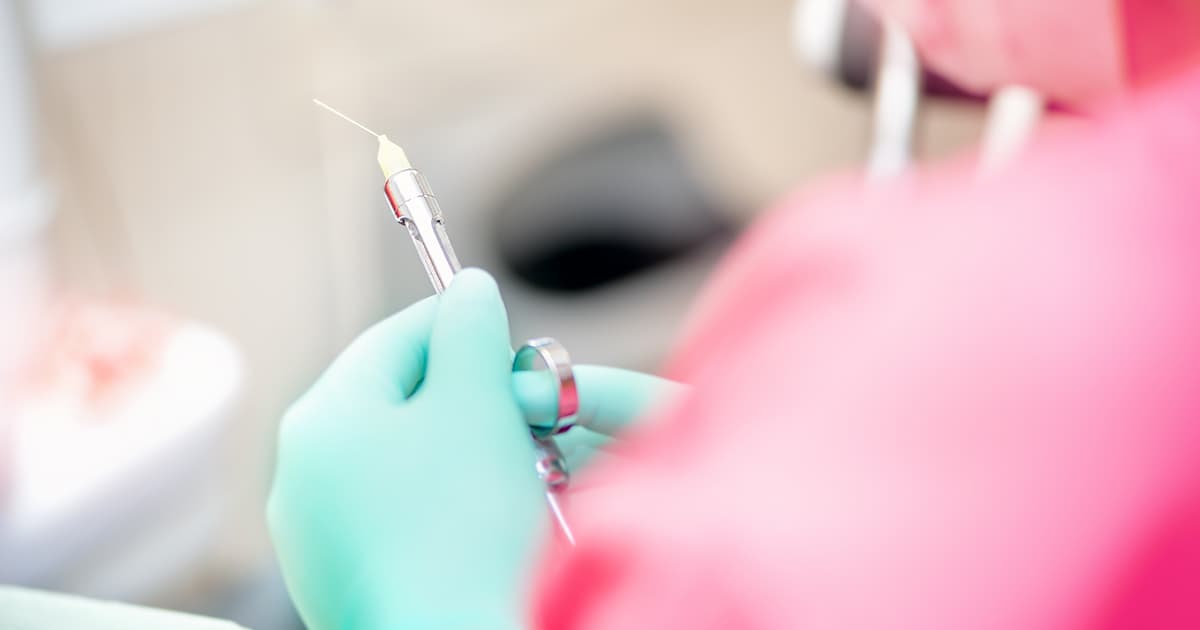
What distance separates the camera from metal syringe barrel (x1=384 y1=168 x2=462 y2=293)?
30 centimetres

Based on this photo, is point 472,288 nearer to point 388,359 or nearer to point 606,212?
point 388,359

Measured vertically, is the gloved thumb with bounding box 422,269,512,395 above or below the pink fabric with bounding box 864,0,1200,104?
below

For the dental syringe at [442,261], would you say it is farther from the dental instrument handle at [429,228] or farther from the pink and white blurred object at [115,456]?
the pink and white blurred object at [115,456]

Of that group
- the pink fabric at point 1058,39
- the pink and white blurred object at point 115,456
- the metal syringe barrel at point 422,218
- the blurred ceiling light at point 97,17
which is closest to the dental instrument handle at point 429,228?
the metal syringe barrel at point 422,218

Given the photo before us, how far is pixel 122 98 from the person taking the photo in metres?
0.73

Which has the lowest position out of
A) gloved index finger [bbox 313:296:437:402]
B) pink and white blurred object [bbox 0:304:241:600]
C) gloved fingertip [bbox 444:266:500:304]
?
pink and white blurred object [bbox 0:304:241:600]

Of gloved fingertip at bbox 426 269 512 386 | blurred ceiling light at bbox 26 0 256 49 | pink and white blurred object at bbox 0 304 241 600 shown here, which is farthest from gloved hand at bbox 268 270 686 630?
blurred ceiling light at bbox 26 0 256 49

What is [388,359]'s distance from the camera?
31cm

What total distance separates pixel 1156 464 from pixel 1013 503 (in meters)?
0.03

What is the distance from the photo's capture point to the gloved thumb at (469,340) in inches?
11.5

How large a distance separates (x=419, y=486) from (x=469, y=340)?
4 centimetres

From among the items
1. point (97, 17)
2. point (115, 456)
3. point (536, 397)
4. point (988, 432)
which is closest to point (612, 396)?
point (536, 397)

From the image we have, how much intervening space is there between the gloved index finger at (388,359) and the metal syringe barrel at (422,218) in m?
0.01

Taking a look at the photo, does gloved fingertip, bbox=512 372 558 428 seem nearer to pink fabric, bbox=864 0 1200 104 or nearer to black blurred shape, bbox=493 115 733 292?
pink fabric, bbox=864 0 1200 104
